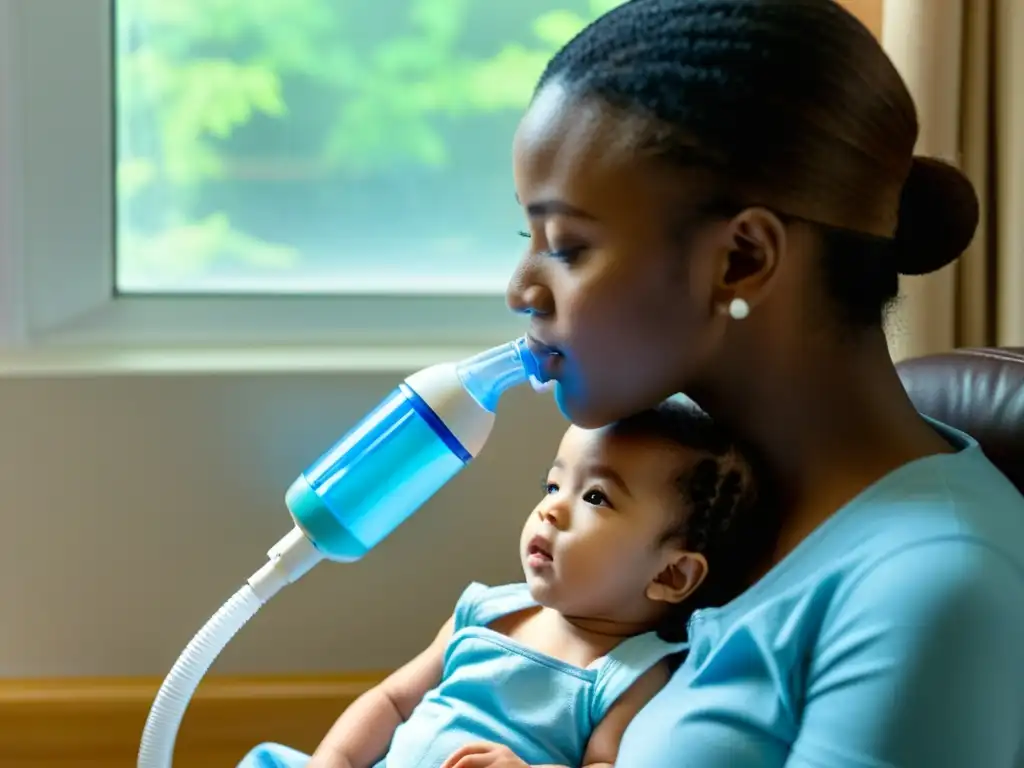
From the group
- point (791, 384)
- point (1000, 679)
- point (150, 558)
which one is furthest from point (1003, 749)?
point (150, 558)

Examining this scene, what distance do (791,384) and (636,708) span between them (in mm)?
303

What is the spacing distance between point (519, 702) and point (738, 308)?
39 centimetres

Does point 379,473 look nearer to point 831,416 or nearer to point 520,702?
point 520,702

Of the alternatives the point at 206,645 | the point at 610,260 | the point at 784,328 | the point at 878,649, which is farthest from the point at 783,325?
the point at 206,645

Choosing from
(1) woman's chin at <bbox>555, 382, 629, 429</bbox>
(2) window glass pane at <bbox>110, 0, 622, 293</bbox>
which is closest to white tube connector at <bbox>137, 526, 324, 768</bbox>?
(1) woman's chin at <bbox>555, 382, 629, 429</bbox>

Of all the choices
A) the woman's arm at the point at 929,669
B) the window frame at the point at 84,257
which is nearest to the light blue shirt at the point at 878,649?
the woman's arm at the point at 929,669

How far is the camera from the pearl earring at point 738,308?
2.62ft

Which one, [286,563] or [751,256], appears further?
[286,563]

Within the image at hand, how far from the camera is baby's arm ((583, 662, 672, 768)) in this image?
950mm

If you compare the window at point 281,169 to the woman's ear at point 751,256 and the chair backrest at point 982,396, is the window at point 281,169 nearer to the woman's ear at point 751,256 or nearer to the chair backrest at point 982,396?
the chair backrest at point 982,396

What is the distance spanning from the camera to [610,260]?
31.7 inches

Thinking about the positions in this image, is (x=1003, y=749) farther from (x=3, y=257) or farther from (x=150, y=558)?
(x=3, y=257)

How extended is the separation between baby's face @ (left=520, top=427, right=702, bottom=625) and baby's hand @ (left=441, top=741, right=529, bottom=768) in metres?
0.14

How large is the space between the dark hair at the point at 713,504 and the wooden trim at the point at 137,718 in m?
0.57
